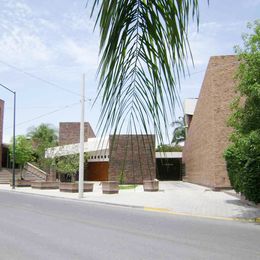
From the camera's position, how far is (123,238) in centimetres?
1134

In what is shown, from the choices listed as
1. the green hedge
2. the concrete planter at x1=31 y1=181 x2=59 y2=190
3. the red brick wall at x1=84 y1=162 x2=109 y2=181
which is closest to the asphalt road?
the green hedge

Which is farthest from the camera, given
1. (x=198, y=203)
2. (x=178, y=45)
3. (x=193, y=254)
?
(x=198, y=203)

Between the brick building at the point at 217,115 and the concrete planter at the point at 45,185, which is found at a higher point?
the brick building at the point at 217,115

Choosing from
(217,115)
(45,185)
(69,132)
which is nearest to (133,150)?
(217,115)

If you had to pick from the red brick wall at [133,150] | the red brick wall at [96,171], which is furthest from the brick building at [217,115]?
the red brick wall at [133,150]

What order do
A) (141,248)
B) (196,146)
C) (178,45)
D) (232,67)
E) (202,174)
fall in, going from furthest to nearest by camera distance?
(196,146) < (202,174) < (232,67) < (141,248) < (178,45)

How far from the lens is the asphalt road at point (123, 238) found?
9227 millimetres

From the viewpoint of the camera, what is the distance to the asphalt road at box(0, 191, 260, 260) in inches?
363

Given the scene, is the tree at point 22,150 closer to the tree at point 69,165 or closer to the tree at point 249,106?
the tree at point 69,165

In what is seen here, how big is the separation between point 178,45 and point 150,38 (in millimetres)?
93

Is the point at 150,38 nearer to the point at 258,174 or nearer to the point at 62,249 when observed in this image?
the point at 62,249

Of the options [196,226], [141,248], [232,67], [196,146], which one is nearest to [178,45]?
[141,248]

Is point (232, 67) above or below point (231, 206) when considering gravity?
above

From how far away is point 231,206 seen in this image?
20906 millimetres
